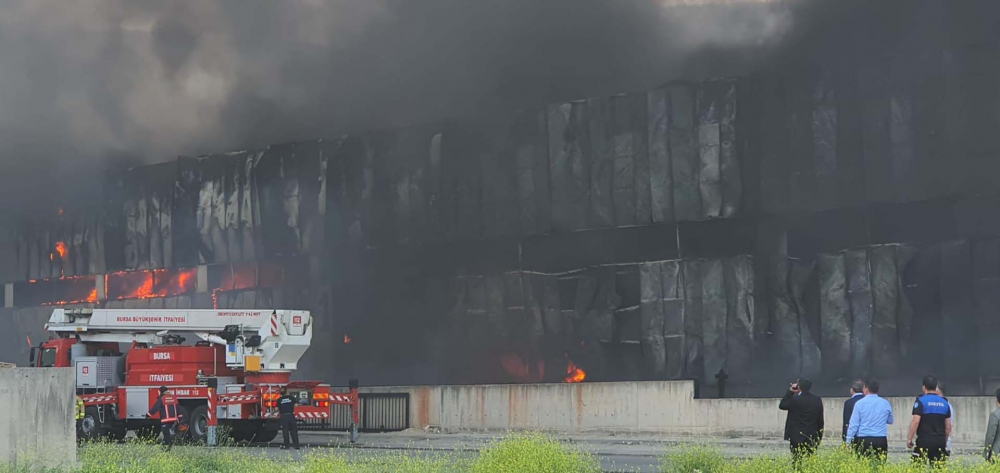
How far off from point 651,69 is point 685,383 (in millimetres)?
14666

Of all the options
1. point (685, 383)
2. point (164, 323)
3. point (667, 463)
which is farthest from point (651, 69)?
point (667, 463)

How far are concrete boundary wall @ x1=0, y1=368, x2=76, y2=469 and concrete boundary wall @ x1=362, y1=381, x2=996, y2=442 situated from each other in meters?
12.6

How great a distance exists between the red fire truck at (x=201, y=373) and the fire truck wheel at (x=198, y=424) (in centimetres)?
2

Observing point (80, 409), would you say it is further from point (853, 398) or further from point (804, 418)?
point (853, 398)

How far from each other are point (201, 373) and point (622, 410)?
8563mm

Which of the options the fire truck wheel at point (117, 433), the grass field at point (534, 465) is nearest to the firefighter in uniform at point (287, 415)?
the fire truck wheel at point (117, 433)

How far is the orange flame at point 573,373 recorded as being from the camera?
103 feet

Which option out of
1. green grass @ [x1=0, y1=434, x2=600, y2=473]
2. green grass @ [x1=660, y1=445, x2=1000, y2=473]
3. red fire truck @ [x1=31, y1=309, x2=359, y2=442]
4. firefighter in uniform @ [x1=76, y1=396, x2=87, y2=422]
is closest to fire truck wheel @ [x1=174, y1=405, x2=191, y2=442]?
red fire truck @ [x1=31, y1=309, x2=359, y2=442]

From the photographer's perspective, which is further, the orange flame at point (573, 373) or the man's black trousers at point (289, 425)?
the orange flame at point (573, 373)

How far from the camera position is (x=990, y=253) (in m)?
25.4

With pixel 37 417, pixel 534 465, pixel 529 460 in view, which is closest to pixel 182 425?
pixel 37 417

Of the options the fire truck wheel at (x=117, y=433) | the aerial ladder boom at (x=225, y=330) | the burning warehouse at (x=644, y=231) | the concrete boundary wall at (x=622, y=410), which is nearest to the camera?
the concrete boundary wall at (x=622, y=410)

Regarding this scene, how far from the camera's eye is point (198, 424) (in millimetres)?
23641

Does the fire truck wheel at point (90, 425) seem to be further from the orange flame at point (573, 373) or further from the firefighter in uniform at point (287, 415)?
the orange flame at point (573, 373)
